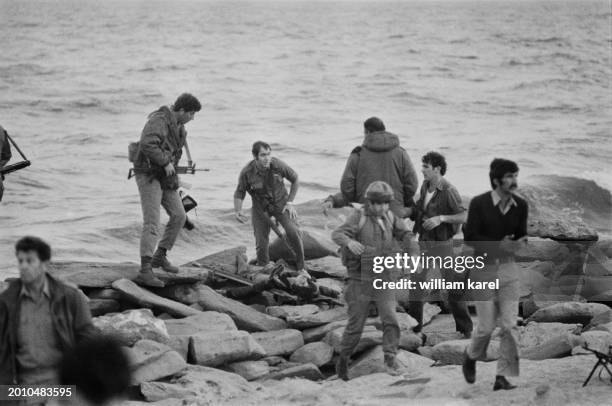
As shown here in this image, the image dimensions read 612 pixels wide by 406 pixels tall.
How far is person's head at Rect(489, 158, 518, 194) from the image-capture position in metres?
7.98

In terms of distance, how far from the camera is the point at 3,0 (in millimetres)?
90625

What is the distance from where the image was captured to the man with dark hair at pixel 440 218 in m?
10.3

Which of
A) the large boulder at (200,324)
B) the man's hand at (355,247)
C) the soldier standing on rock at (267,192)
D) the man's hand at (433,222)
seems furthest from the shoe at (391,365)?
the soldier standing on rock at (267,192)

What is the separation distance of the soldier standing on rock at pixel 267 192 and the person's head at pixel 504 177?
13.4 ft

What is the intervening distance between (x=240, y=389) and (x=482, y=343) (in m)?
2.15

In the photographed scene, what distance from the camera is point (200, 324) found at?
411 inches

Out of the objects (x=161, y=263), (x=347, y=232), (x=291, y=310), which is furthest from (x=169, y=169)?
(x=347, y=232)

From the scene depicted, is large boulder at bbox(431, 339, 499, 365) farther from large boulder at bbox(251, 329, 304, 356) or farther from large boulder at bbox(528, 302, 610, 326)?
large boulder at bbox(528, 302, 610, 326)

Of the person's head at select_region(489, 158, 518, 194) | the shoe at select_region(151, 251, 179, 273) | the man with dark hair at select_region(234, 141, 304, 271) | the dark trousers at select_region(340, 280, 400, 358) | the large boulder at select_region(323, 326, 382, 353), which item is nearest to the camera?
the person's head at select_region(489, 158, 518, 194)

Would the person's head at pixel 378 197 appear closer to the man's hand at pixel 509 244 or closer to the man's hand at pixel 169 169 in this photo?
the man's hand at pixel 509 244

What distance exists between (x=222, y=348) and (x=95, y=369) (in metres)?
3.50

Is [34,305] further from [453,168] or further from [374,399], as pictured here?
[453,168]

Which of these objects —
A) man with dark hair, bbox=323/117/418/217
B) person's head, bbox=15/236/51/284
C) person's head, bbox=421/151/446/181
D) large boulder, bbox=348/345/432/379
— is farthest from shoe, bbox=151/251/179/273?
person's head, bbox=15/236/51/284

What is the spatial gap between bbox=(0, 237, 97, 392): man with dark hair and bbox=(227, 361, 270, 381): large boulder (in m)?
3.29
